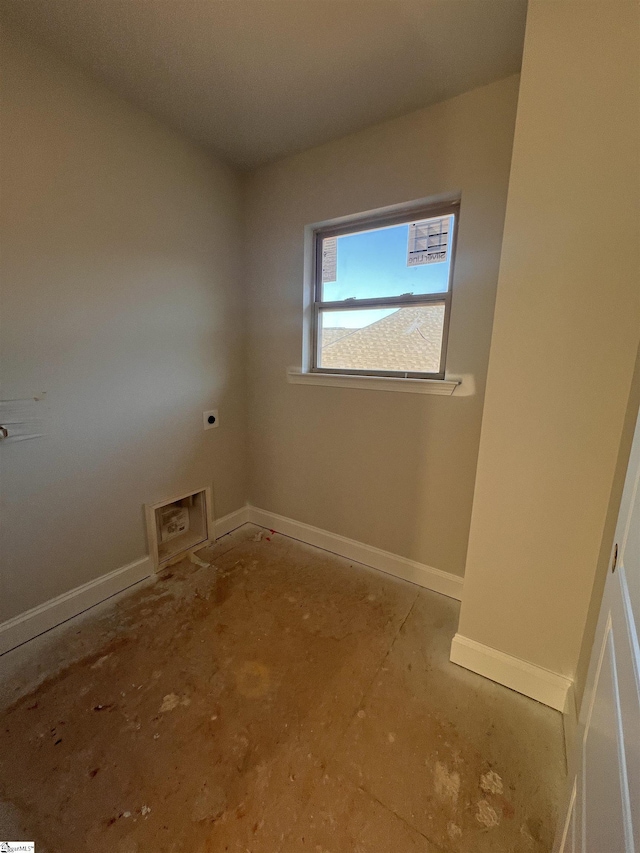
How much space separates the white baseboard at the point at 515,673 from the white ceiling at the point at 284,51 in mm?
2422

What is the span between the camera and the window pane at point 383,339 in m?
1.86

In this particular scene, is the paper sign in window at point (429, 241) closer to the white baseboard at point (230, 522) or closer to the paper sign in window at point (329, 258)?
the paper sign in window at point (329, 258)

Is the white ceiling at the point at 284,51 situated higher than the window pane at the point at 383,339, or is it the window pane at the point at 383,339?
the white ceiling at the point at 284,51

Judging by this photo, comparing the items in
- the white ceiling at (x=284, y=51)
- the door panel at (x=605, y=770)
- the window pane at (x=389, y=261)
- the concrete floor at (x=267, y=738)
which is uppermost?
the white ceiling at (x=284, y=51)

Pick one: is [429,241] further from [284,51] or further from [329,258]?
[284,51]

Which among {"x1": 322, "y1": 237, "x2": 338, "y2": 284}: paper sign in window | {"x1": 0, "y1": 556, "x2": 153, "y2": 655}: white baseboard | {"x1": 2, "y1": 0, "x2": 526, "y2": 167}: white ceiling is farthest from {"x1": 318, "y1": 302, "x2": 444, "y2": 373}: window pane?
{"x1": 0, "y1": 556, "x2": 153, "y2": 655}: white baseboard

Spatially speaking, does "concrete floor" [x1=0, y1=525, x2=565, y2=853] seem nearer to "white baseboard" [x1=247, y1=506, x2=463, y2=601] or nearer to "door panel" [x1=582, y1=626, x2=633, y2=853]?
"white baseboard" [x1=247, y1=506, x2=463, y2=601]

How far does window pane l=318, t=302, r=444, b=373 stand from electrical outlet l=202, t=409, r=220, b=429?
801 millimetres

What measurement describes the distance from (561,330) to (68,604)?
8.05 feet

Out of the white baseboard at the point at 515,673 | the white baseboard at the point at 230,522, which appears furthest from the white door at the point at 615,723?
the white baseboard at the point at 230,522

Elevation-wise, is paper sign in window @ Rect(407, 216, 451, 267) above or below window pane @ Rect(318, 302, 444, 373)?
above

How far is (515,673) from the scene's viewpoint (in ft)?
4.51

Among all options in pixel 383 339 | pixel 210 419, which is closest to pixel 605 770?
pixel 383 339

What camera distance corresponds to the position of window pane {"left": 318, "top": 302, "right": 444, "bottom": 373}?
1.86m
